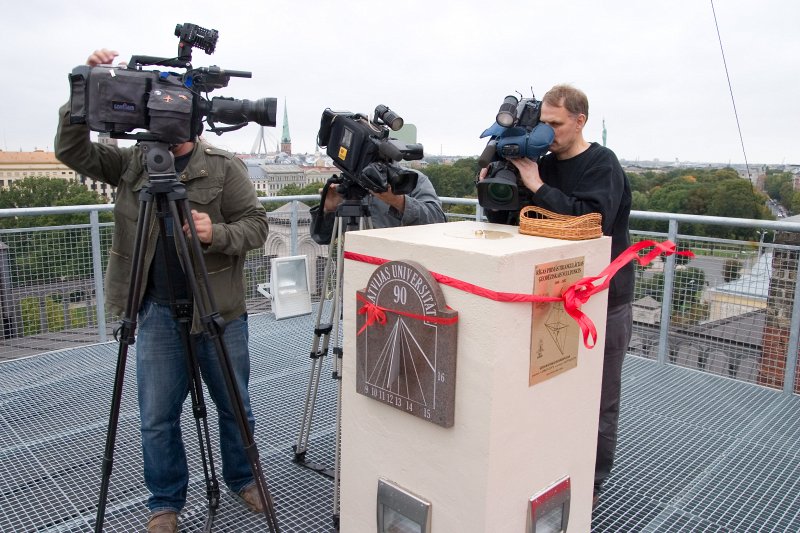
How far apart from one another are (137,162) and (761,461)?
2991 mm

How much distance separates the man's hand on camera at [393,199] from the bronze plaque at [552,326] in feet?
2.72

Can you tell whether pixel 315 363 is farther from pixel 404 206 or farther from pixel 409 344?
pixel 409 344

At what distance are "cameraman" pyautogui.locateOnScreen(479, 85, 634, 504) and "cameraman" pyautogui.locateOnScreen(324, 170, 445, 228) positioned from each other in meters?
0.30

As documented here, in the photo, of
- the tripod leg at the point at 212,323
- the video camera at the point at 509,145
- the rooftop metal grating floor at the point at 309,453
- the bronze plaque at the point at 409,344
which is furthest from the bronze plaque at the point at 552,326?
the rooftop metal grating floor at the point at 309,453

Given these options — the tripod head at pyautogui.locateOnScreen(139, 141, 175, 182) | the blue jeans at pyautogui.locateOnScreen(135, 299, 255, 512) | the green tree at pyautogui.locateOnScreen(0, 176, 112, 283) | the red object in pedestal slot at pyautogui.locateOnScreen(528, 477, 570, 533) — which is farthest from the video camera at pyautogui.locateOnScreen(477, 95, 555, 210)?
the green tree at pyautogui.locateOnScreen(0, 176, 112, 283)

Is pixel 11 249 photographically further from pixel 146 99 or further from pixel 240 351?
pixel 146 99

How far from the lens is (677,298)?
4.07 m

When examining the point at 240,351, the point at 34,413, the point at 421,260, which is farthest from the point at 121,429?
the point at 421,260

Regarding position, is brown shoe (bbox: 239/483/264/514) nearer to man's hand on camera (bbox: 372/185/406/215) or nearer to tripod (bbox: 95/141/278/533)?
tripod (bbox: 95/141/278/533)

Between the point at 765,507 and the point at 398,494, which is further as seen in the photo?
the point at 765,507

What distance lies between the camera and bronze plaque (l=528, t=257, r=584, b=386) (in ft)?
4.57

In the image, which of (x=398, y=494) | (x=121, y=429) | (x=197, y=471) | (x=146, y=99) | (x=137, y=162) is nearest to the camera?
(x=398, y=494)

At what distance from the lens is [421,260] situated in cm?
142

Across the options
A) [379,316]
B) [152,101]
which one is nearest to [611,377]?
[379,316]
